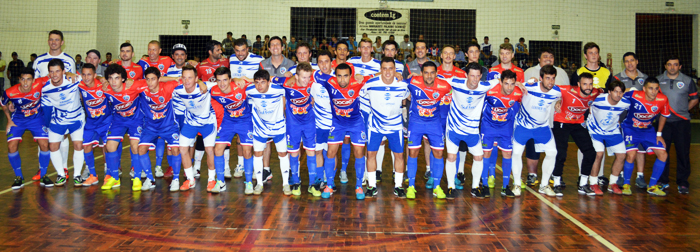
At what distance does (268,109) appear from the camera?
6.38m

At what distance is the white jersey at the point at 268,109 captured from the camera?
6359 mm

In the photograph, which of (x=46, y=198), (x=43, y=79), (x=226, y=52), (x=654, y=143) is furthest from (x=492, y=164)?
(x=226, y=52)

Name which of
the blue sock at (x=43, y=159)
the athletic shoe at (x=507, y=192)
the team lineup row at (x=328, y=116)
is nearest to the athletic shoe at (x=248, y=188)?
the team lineup row at (x=328, y=116)

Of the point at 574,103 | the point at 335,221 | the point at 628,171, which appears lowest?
the point at 335,221

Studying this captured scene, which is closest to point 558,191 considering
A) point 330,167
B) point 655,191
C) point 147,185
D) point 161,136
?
point 655,191

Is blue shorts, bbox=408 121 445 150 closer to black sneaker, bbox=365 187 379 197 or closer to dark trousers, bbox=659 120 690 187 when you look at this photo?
black sneaker, bbox=365 187 379 197

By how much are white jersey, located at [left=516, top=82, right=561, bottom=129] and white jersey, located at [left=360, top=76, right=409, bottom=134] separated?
185 cm

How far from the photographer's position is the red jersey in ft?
22.4

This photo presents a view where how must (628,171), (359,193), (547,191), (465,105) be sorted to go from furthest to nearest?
(628,171), (547,191), (359,193), (465,105)

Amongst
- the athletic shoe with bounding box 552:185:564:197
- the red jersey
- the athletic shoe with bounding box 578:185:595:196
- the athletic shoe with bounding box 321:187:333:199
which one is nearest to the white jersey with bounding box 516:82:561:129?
the red jersey

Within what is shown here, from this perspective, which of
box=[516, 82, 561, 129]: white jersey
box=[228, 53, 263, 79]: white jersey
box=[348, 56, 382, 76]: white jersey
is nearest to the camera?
box=[516, 82, 561, 129]: white jersey

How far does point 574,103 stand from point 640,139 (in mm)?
1210

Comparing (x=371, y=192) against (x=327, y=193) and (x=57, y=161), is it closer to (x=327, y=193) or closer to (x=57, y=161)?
(x=327, y=193)

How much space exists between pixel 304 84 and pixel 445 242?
115 inches
